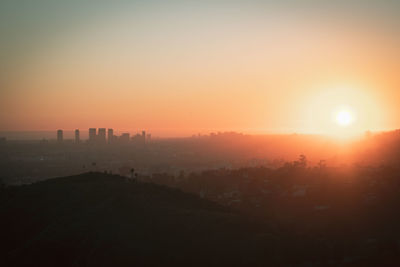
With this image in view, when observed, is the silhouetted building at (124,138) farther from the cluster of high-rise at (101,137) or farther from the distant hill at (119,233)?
the distant hill at (119,233)

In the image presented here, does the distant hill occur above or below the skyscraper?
below

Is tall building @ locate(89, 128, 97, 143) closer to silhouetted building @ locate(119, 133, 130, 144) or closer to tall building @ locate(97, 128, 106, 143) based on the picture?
tall building @ locate(97, 128, 106, 143)

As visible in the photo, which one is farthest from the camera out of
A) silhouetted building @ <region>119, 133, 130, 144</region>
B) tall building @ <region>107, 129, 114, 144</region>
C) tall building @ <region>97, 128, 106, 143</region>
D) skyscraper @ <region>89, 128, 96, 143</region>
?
silhouetted building @ <region>119, 133, 130, 144</region>

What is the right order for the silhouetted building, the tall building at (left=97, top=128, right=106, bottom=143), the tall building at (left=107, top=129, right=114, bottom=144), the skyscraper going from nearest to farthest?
the skyscraper, the tall building at (left=97, top=128, right=106, bottom=143), the tall building at (left=107, top=129, right=114, bottom=144), the silhouetted building

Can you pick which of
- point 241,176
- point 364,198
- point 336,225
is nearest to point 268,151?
point 241,176

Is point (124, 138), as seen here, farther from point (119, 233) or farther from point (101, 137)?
point (119, 233)

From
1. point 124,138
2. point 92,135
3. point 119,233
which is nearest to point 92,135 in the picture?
point 92,135

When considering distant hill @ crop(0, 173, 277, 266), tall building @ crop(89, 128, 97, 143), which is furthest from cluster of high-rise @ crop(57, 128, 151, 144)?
distant hill @ crop(0, 173, 277, 266)

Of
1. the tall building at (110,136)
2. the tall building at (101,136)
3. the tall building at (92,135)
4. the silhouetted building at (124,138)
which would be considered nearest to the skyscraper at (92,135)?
the tall building at (92,135)
